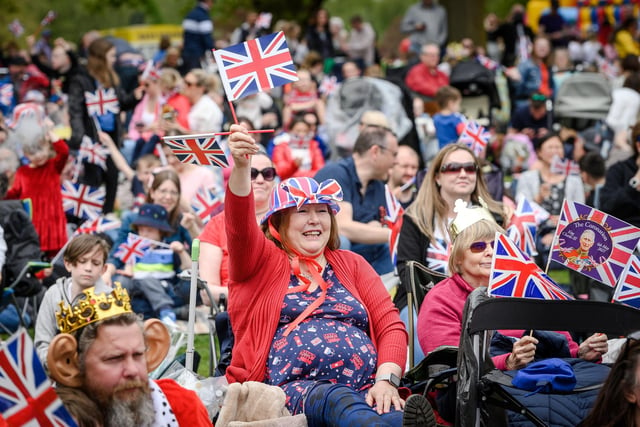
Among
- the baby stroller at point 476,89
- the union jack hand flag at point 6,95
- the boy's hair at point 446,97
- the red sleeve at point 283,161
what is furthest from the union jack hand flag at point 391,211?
the union jack hand flag at point 6,95

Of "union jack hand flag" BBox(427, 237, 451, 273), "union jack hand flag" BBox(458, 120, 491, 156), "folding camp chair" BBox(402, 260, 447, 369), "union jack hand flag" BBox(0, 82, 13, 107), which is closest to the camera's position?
"folding camp chair" BBox(402, 260, 447, 369)

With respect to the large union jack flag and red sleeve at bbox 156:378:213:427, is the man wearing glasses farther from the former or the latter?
red sleeve at bbox 156:378:213:427

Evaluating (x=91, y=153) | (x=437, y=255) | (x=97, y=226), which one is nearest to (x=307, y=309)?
(x=437, y=255)

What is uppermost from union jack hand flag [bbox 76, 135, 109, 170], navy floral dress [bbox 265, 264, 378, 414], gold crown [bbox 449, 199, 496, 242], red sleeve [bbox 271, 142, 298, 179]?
union jack hand flag [bbox 76, 135, 109, 170]

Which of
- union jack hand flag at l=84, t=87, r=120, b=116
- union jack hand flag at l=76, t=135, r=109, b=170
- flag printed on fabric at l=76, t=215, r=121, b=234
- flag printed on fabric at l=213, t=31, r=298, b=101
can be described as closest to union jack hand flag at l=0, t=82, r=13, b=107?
union jack hand flag at l=84, t=87, r=120, b=116

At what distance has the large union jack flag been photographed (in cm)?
531

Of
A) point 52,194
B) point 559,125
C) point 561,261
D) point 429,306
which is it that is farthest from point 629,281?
point 559,125

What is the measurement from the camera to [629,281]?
17.0 ft

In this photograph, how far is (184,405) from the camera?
3.82 metres

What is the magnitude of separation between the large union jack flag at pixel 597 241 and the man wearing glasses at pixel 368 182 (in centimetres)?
263

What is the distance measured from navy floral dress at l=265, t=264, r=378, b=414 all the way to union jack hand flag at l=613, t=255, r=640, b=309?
3.84ft

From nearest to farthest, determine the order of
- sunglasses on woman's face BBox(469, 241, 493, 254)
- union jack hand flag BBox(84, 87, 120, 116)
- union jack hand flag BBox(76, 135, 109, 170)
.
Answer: sunglasses on woman's face BBox(469, 241, 493, 254) → union jack hand flag BBox(76, 135, 109, 170) → union jack hand flag BBox(84, 87, 120, 116)

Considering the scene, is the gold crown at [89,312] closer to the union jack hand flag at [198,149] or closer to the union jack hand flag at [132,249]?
the union jack hand flag at [198,149]

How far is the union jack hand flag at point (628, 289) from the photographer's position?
512 cm
